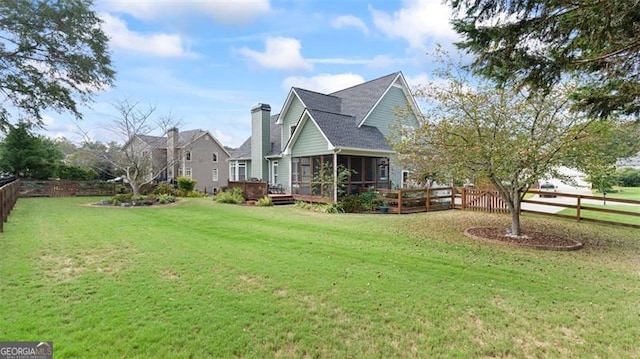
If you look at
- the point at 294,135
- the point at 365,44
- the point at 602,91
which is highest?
the point at 365,44

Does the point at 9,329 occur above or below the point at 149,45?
below

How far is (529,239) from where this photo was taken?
9273 mm

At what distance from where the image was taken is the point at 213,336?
3.53 metres

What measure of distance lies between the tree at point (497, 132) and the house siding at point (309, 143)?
7094 millimetres

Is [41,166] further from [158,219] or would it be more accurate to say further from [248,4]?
[248,4]

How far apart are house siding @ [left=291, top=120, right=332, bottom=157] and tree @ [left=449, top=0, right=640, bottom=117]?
474 inches

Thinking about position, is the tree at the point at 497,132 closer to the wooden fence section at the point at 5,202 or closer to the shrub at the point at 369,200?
the shrub at the point at 369,200

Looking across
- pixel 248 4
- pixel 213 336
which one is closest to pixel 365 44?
pixel 248 4

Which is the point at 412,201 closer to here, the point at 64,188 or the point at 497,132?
the point at 497,132

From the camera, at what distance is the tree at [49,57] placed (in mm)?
11602

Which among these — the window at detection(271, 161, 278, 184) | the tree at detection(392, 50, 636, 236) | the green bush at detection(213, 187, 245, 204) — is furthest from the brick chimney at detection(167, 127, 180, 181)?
the tree at detection(392, 50, 636, 236)

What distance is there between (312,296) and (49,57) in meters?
14.8

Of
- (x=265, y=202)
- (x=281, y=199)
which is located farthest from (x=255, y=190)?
(x=265, y=202)

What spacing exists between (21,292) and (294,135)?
49.9 feet
